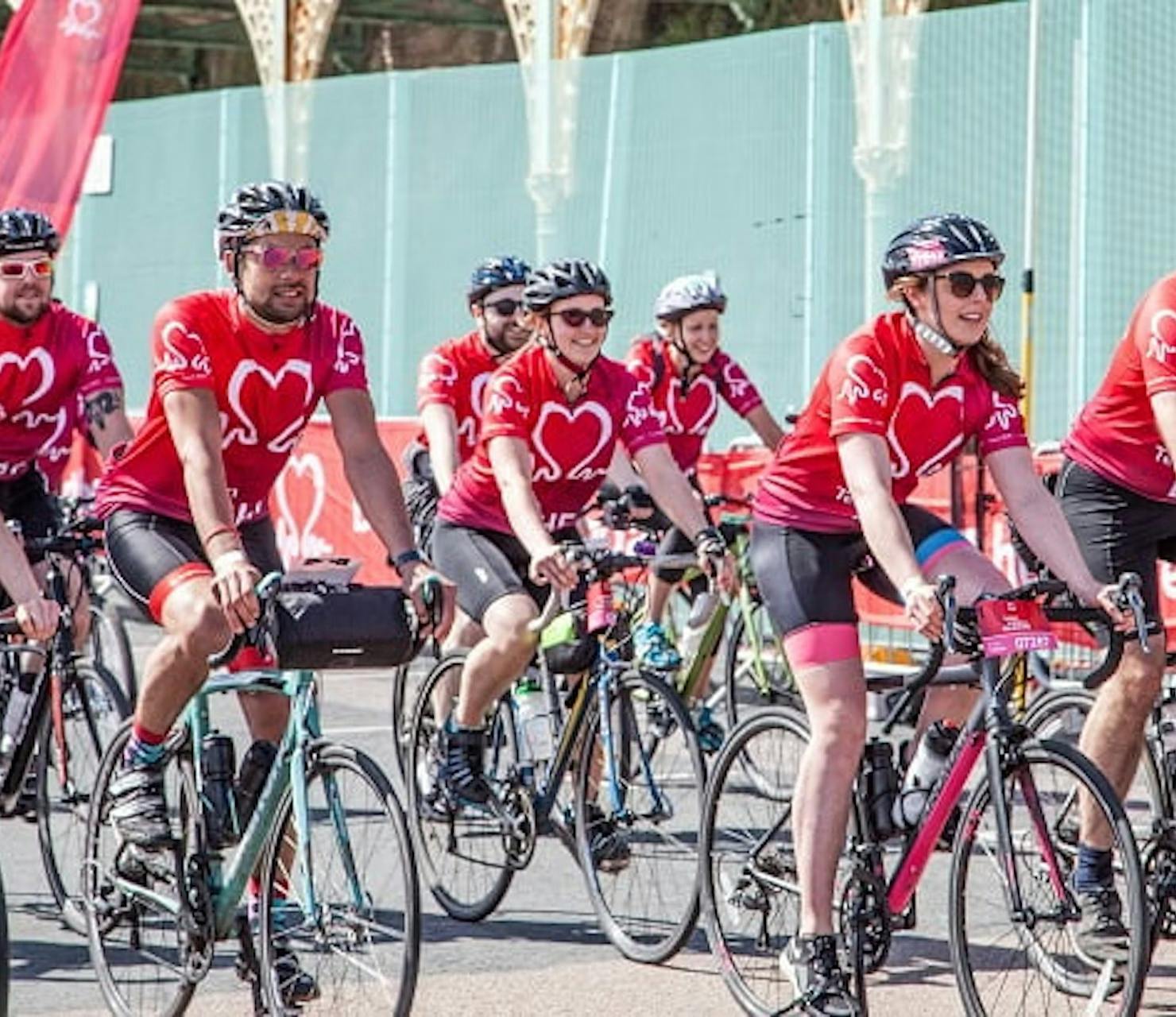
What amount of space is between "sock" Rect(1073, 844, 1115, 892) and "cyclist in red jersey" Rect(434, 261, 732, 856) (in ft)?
6.71

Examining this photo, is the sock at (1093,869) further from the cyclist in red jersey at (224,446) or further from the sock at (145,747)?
the sock at (145,747)

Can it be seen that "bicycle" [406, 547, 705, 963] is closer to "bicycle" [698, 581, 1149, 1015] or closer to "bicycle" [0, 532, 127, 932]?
"bicycle" [698, 581, 1149, 1015]

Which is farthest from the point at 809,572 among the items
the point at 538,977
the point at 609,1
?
the point at 609,1

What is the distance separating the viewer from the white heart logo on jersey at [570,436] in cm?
855

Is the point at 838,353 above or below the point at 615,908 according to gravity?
above

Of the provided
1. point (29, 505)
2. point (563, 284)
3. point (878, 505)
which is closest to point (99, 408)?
point (29, 505)

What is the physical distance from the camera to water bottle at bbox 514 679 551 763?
8.10 meters

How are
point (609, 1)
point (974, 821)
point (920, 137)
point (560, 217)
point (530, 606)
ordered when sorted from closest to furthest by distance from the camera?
point (974, 821), point (530, 606), point (920, 137), point (560, 217), point (609, 1)

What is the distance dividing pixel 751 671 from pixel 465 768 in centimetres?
301

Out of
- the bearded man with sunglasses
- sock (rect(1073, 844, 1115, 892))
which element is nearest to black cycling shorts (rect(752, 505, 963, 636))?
sock (rect(1073, 844, 1115, 892))

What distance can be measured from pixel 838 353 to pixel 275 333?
138 centimetres

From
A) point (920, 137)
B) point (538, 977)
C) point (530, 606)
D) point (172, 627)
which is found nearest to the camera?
point (172, 627)

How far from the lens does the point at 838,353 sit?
649 cm

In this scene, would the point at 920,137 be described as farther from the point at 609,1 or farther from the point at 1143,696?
the point at 609,1
